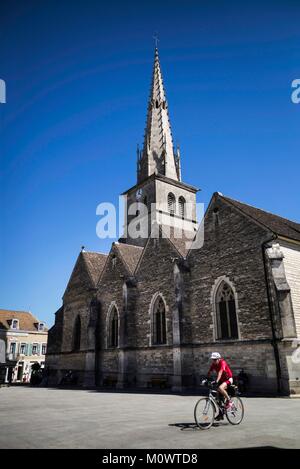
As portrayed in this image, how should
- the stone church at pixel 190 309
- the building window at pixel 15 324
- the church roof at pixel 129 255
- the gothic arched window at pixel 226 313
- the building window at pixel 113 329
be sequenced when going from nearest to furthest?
the stone church at pixel 190 309 → the gothic arched window at pixel 226 313 → the building window at pixel 113 329 → the church roof at pixel 129 255 → the building window at pixel 15 324

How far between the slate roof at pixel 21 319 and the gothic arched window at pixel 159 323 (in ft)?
101

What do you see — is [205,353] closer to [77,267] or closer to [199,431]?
[199,431]

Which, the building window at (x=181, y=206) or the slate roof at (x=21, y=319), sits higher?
the building window at (x=181, y=206)

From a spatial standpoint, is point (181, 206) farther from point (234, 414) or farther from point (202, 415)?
point (202, 415)

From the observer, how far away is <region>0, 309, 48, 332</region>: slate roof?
150 ft

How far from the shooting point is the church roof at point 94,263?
1160 inches

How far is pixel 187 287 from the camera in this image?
20.0 m

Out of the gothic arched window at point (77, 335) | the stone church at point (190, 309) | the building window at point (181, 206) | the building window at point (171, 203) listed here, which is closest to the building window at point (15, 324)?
the stone church at point (190, 309)

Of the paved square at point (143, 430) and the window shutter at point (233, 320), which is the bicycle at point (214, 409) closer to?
the paved square at point (143, 430)

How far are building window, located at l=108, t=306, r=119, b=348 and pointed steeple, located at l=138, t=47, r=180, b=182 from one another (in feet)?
58.4

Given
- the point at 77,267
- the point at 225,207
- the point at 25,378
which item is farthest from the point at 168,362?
the point at 25,378

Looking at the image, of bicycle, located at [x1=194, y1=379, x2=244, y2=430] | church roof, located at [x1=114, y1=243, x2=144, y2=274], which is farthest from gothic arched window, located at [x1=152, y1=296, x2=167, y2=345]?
bicycle, located at [x1=194, y1=379, x2=244, y2=430]

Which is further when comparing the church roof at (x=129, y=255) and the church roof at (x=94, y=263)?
the church roof at (x=94, y=263)

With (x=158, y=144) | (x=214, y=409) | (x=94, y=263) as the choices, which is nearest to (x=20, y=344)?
(x=94, y=263)
